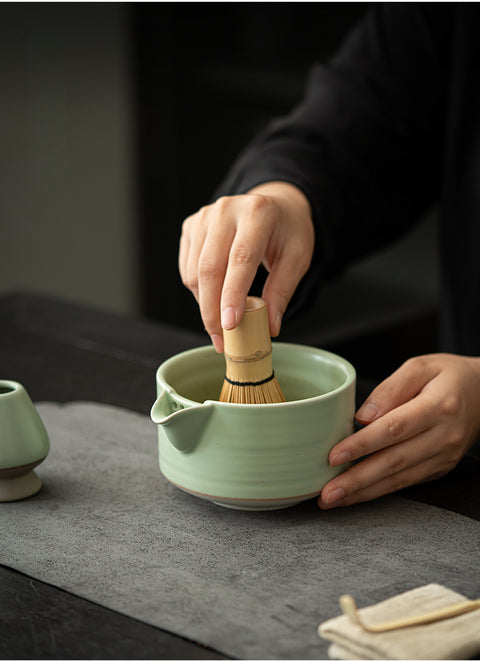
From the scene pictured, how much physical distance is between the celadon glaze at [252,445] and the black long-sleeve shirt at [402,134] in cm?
55

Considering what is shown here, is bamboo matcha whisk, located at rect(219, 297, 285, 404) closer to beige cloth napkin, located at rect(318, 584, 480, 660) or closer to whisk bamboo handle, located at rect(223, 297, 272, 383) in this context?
whisk bamboo handle, located at rect(223, 297, 272, 383)

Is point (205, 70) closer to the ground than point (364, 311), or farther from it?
farther from it

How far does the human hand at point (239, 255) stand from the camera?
701 millimetres

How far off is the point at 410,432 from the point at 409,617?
210mm

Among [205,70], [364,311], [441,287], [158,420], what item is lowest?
[364,311]

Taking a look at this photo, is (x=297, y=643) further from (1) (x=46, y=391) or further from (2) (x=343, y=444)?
(1) (x=46, y=391)

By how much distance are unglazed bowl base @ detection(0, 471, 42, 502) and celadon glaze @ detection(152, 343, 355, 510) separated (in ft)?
0.39

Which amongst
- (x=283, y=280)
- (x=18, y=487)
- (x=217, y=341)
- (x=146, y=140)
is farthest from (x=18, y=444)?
(x=146, y=140)

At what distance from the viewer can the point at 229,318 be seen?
66cm

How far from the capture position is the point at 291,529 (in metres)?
0.65

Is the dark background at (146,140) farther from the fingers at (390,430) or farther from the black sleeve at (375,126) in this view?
the fingers at (390,430)

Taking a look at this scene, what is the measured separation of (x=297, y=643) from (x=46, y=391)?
0.53 metres

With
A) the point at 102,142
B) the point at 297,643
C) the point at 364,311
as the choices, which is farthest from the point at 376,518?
the point at 102,142

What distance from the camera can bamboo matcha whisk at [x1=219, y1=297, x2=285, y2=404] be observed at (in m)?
0.67
